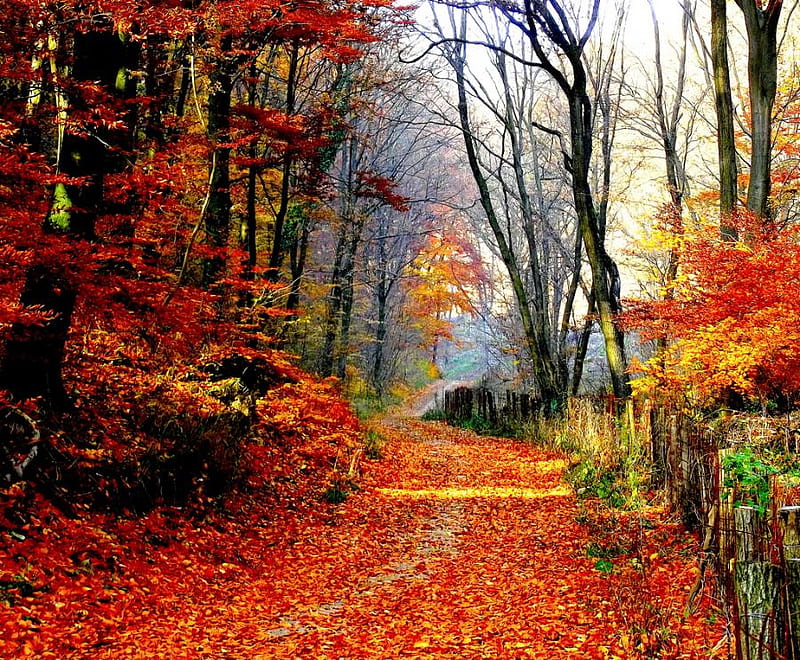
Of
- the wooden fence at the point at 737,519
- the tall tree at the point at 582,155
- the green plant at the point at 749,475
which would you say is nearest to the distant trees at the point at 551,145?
the tall tree at the point at 582,155

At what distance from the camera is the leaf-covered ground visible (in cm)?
512

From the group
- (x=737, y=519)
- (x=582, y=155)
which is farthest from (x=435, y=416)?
(x=737, y=519)

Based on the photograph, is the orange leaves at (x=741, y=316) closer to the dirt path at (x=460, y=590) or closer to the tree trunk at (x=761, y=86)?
the tree trunk at (x=761, y=86)

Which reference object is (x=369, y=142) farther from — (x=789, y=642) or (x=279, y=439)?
(x=789, y=642)

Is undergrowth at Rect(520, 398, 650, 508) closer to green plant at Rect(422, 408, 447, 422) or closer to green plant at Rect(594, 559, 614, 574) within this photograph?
green plant at Rect(594, 559, 614, 574)

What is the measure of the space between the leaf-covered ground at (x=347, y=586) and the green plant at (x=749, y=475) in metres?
0.96

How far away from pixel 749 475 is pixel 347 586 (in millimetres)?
3861

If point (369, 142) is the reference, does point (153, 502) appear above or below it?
below

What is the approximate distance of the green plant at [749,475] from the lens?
5081 millimetres

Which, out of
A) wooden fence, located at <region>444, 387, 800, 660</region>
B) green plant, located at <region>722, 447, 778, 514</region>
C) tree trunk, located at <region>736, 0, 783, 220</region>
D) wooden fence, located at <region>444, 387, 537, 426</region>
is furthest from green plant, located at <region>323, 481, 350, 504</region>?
wooden fence, located at <region>444, 387, 537, 426</region>

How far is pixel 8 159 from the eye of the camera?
5.70 m

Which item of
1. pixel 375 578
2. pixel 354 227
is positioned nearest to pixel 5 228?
pixel 375 578

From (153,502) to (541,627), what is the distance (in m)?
4.25

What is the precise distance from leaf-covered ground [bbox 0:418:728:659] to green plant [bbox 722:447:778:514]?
0.96 metres
